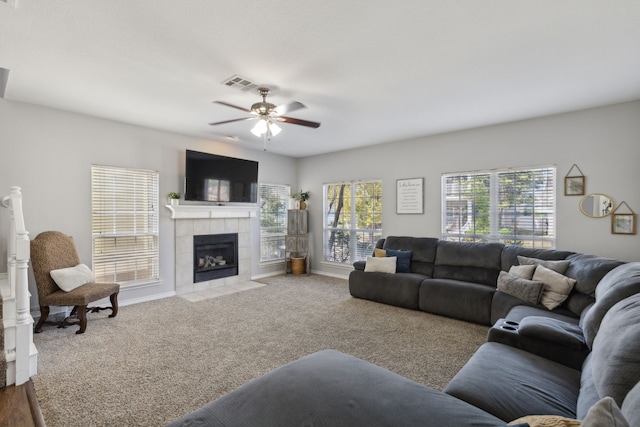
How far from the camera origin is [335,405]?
1200mm

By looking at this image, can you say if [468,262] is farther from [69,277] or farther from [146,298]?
[69,277]

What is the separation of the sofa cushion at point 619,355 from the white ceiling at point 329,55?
6.20ft

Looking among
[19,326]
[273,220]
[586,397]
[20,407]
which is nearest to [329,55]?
[586,397]

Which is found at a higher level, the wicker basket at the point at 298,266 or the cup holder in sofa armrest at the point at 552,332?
the cup holder in sofa armrest at the point at 552,332

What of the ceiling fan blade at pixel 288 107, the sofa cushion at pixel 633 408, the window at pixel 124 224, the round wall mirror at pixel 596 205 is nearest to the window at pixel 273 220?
the window at pixel 124 224

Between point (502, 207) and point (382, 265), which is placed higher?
point (502, 207)

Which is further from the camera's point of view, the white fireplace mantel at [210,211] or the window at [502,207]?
the white fireplace mantel at [210,211]

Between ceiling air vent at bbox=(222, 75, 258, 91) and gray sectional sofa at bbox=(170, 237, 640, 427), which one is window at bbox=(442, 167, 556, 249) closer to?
gray sectional sofa at bbox=(170, 237, 640, 427)

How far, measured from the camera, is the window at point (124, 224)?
4.32 metres

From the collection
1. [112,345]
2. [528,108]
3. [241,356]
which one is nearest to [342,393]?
[241,356]

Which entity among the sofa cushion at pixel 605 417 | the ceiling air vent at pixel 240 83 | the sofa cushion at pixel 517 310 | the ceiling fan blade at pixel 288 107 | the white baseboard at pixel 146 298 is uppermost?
the ceiling air vent at pixel 240 83

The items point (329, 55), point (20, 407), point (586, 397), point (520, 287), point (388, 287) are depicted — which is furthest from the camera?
point (388, 287)

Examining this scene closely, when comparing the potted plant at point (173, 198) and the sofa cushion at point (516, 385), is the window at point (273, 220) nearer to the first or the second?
the potted plant at point (173, 198)

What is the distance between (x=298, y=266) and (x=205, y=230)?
7.22ft
